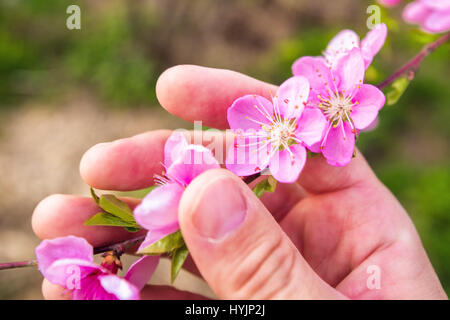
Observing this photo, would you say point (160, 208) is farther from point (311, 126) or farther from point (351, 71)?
point (351, 71)

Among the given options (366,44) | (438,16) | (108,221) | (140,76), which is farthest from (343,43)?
(140,76)

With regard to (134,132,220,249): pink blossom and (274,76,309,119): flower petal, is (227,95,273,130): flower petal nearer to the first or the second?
(274,76,309,119): flower petal

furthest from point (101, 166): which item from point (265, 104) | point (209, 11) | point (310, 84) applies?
point (209, 11)

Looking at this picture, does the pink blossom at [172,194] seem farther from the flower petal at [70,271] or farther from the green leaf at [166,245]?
the flower petal at [70,271]

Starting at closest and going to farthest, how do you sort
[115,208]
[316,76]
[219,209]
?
1. [219,209]
2. [115,208]
3. [316,76]

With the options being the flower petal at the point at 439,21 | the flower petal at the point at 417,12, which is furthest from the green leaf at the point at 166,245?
the flower petal at the point at 417,12

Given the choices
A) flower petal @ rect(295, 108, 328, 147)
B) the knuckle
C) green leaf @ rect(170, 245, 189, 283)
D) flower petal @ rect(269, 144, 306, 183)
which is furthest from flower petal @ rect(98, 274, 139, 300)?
flower petal @ rect(295, 108, 328, 147)
